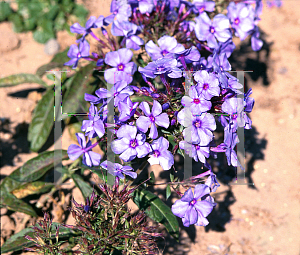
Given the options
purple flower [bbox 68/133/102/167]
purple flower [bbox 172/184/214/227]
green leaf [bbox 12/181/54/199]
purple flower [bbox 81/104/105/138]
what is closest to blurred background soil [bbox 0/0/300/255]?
green leaf [bbox 12/181/54/199]

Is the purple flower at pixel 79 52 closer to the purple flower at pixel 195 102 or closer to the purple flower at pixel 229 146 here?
the purple flower at pixel 195 102

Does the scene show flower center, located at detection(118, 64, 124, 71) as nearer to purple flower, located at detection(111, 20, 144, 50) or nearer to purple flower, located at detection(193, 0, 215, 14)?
purple flower, located at detection(111, 20, 144, 50)

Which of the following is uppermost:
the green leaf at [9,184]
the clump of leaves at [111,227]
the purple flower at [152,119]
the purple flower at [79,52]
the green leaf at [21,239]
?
the purple flower at [79,52]

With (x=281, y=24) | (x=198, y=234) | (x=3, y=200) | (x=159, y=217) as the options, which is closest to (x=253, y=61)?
(x=281, y=24)

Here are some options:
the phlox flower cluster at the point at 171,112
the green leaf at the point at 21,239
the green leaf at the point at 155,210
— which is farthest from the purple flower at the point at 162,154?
the green leaf at the point at 21,239

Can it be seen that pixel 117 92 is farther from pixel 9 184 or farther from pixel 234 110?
pixel 9 184

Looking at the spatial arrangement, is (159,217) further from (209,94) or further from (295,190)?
(295,190)

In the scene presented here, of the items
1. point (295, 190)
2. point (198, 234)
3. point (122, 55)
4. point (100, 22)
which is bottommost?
point (198, 234)
